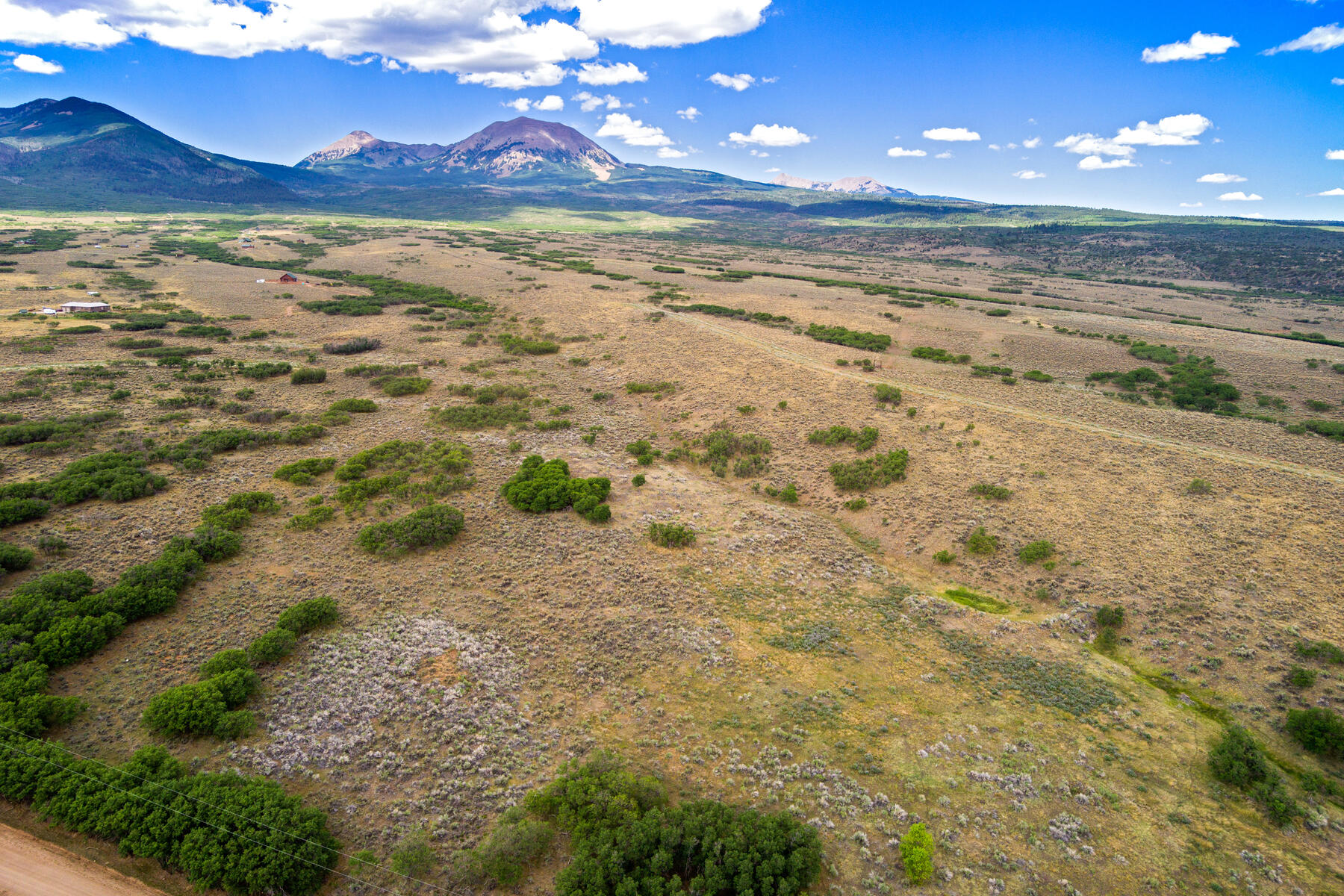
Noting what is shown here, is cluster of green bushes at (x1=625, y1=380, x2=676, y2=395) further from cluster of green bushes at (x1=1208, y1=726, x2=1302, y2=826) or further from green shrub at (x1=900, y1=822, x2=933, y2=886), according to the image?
cluster of green bushes at (x1=1208, y1=726, x2=1302, y2=826)

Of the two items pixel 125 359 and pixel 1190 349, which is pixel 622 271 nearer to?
pixel 125 359

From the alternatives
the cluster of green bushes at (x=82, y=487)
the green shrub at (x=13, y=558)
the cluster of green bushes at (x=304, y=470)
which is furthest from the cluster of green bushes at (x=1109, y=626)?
the cluster of green bushes at (x=82, y=487)

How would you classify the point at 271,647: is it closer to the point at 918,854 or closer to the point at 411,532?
the point at 411,532

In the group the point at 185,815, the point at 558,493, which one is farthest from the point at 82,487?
the point at 558,493

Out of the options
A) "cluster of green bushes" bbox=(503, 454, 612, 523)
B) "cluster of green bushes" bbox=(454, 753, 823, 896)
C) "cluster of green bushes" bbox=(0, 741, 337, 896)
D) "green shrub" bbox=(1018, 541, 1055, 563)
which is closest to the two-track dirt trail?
"green shrub" bbox=(1018, 541, 1055, 563)

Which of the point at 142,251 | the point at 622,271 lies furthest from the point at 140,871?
the point at 142,251

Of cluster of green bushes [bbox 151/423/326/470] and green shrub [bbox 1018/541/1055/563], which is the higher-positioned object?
green shrub [bbox 1018/541/1055/563]
